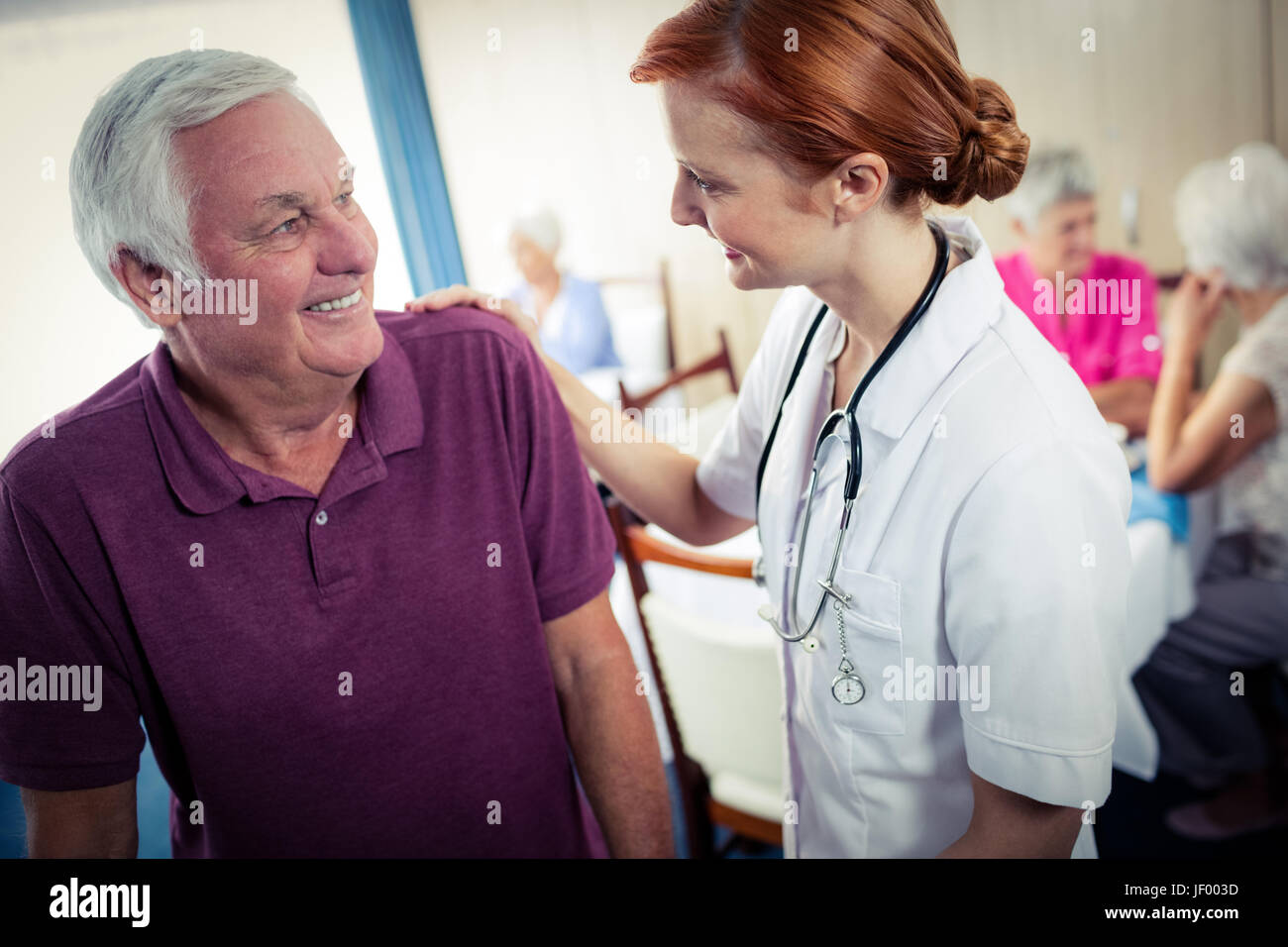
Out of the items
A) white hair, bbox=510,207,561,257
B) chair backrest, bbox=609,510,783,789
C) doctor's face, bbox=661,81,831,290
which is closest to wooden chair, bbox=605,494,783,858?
chair backrest, bbox=609,510,783,789

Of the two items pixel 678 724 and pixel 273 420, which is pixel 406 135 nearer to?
pixel 273 420

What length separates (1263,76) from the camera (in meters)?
2.62

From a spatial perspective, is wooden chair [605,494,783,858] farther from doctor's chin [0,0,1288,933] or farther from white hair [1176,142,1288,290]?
white hair [1176,142,1288,290]

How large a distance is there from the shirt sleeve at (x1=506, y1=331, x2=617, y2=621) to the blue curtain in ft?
0.73

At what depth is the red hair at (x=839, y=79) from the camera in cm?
64

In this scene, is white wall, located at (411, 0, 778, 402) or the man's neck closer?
the man's neck

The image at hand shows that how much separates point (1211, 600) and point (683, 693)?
112cm

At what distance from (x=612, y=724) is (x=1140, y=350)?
194cm

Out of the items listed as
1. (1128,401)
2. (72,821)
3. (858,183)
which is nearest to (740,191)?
(858,183)

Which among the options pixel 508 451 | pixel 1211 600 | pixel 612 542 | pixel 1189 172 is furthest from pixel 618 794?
pixel 1189 172

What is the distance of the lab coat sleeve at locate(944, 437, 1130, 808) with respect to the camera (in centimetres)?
65

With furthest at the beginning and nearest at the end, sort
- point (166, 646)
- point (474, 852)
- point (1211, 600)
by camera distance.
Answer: point (1211, 600) < point (474, 852) < point (166, 646)

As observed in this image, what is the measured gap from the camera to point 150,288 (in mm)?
716
